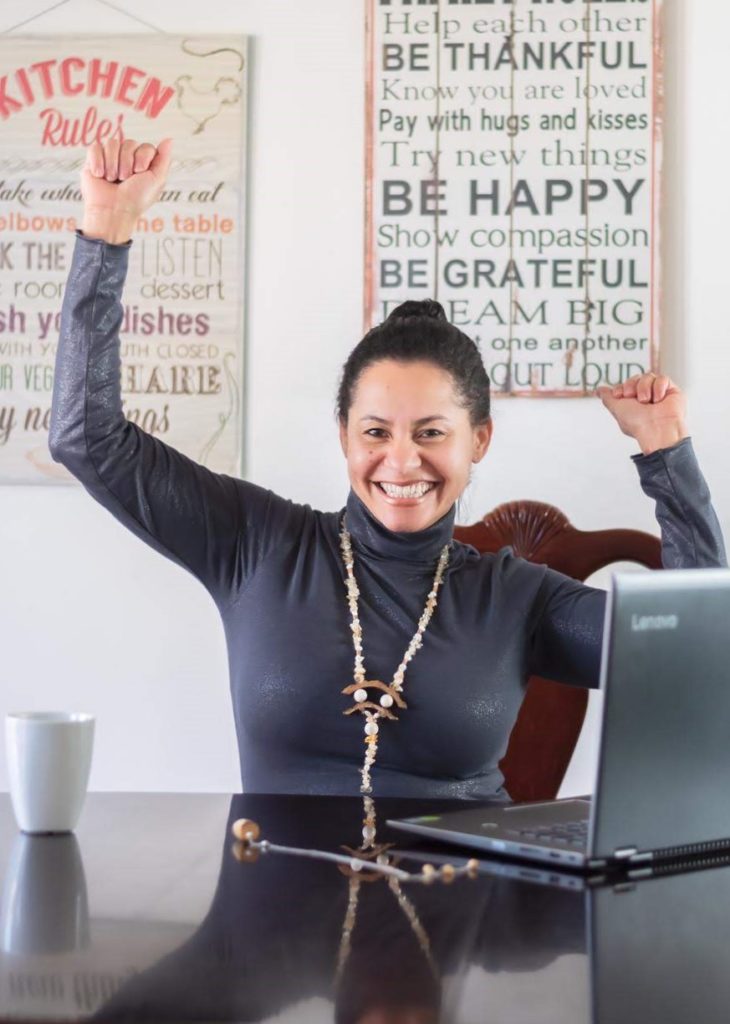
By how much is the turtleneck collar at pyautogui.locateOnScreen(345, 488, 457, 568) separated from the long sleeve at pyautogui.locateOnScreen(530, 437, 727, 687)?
0.13m

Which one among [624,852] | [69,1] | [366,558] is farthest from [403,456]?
[69,1]

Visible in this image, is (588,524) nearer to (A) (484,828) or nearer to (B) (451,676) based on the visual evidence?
(B) (451,676)

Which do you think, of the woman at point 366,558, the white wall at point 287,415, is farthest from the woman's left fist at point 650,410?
the white wall at point 287,415

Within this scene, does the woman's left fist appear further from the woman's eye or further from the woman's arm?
the woman's arm

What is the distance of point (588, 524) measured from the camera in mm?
2242

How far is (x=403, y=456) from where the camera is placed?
5.13 ft

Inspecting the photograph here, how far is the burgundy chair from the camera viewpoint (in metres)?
2.04

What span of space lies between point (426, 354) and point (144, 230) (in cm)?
86

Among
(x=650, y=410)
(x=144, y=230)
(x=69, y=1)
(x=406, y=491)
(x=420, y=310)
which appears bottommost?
(x=406, y=491)

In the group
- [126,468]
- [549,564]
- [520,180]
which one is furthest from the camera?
[520,180]

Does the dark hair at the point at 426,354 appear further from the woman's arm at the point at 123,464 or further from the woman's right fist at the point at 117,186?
the woman's right fist at the point at 117,186

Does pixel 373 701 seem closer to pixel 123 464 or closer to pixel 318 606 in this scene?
pixel 318 606

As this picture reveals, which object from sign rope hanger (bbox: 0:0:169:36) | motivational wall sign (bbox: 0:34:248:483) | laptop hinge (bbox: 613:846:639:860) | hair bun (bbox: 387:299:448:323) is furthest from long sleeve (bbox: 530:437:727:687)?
sign rope hanger (bbox: 0:0:169:36)

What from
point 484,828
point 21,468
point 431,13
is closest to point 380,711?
point 484,828
